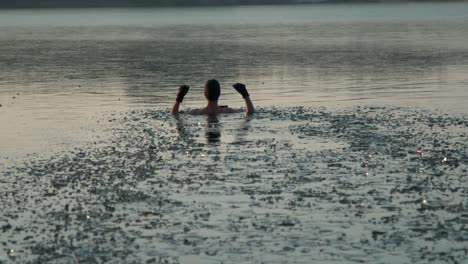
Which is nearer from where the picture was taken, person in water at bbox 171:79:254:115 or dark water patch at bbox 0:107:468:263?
dark water patch at bbox 0:107:468:263

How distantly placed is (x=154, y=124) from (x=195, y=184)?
418 inches

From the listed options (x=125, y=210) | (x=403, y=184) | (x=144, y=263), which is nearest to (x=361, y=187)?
(x=403, y=184)

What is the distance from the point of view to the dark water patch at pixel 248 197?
16.2 meters

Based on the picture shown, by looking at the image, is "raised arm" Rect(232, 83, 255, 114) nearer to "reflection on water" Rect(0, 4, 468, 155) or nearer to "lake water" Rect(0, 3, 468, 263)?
"lake water" Rect(0, 3, 468, 263)

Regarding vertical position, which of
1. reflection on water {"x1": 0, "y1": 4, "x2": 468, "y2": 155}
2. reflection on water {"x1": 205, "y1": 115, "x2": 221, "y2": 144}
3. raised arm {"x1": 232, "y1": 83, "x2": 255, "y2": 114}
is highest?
raised arm {"x1": 232, "y1": 83, "x2": 255, "y2": 114}

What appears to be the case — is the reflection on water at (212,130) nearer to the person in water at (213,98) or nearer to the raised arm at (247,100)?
the person in water at (213,98)

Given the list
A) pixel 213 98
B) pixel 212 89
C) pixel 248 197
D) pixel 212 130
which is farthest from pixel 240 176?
pixel 213 98

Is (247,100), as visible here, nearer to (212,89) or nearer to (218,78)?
(212,89)

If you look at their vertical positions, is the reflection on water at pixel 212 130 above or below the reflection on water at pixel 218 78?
above

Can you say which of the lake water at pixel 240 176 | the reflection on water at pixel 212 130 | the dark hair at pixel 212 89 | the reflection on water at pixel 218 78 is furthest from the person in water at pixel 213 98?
the reflection on water at pixel 218 78

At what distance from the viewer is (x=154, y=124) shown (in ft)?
104

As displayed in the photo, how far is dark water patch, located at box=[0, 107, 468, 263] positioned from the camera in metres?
16.2

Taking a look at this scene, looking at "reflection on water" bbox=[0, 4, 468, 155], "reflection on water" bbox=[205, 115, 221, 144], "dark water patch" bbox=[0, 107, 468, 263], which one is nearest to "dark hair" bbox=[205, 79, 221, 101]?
"reflection on water" bbox=[205, 115, 221, 144]

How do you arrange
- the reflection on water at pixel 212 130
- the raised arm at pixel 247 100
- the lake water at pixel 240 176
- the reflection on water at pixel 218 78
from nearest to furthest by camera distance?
the lake water at pixel 240 176 < the reflection on water at pixel 212 130 < the raised arm at pixel 247 100 < the reflection on water at pixel 218 78
